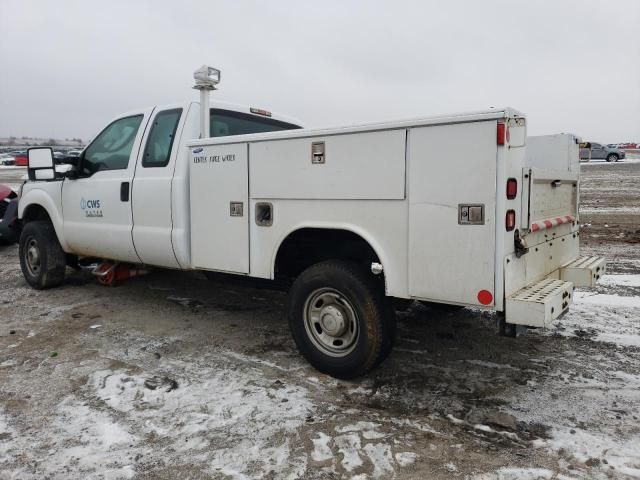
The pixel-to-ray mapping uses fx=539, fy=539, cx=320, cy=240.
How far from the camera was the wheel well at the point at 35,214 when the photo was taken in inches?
274

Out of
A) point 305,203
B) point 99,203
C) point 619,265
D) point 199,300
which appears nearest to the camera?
point 305,203

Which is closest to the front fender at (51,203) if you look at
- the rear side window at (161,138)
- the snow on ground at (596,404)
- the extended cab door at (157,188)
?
the extended cab door at (157,188)

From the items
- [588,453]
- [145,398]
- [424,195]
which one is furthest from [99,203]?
[588,453]

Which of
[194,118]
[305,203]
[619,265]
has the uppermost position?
[194,118]

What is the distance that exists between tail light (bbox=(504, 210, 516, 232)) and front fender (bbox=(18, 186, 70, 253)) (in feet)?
17.1

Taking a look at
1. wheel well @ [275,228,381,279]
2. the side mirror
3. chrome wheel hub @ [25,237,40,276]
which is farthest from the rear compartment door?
chrome wheel hub @ [25,237,40,276]

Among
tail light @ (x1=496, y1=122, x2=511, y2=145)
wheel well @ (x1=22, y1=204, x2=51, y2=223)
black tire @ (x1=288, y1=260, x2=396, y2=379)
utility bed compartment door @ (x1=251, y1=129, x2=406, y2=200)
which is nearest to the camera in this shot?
tail light @ (x1=496, y1=122, x2=511, y2=145)

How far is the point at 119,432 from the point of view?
3.27 m

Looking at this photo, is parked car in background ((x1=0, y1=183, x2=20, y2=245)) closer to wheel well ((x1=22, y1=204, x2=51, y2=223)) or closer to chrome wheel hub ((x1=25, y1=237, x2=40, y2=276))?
wheel well ((x1=22, y1=204, x2=51, y2=223))

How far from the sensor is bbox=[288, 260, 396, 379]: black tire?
3711 millimetres

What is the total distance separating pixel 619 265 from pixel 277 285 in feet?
17.1

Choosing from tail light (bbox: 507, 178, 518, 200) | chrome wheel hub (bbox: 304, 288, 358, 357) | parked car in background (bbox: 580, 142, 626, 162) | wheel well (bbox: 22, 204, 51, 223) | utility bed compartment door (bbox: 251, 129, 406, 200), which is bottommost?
chrome wheel hub (bbox: 304, 288, 358, 357)

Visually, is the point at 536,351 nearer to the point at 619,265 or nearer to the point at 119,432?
the point at 119,432

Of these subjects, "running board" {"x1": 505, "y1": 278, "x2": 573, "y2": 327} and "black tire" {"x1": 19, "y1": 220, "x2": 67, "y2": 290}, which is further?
"black tire" {"x1": 19, "y1": 220, "x2": 67, "y2": 290}
